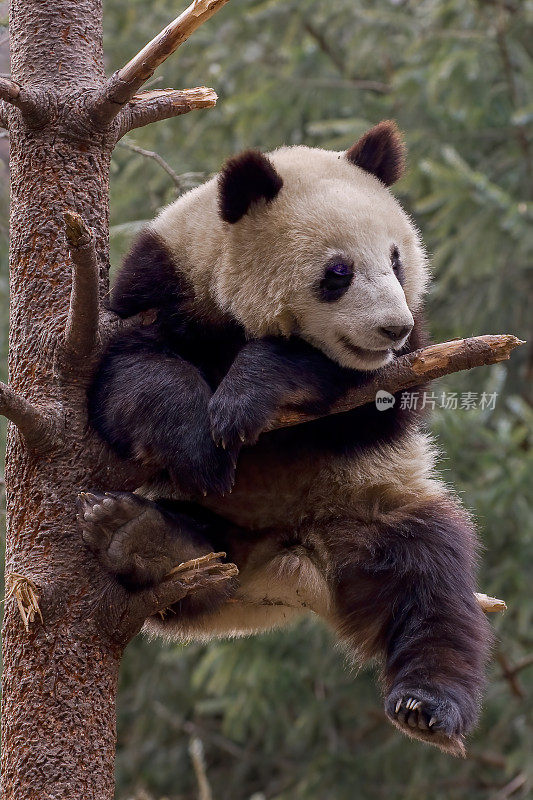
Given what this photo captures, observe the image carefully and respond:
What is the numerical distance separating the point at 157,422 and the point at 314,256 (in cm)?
84

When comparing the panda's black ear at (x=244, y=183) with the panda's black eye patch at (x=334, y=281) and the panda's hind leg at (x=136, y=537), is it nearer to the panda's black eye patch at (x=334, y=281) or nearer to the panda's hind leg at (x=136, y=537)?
the panda's black eye patch at (x=334, y=281)

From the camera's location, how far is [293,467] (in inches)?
144

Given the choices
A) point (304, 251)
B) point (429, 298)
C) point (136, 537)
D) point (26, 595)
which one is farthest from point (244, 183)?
point (429, 298)

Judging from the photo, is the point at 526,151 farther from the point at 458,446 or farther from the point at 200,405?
the point at 200,405

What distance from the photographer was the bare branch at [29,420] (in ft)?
8.89

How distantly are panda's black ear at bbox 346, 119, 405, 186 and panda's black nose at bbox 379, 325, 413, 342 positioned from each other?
0.97m

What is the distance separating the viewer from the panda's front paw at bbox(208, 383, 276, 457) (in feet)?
10.3

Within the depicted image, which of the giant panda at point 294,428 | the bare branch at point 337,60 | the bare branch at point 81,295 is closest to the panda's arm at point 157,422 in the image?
the giant panda at point 294,428

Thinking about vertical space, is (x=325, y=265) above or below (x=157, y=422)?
above

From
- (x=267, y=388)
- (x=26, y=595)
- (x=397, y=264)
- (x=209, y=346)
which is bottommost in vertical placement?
(x=26, y=595)

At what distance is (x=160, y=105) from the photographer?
11.1ft

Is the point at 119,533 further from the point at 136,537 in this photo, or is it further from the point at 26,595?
the point at 26,595

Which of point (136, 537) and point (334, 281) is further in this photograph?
point (334, 281)

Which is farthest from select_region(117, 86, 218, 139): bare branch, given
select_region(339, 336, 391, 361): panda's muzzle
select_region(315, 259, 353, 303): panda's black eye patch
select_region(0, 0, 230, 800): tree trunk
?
select_region(339, 336, 391, 361): panda's muzzle
